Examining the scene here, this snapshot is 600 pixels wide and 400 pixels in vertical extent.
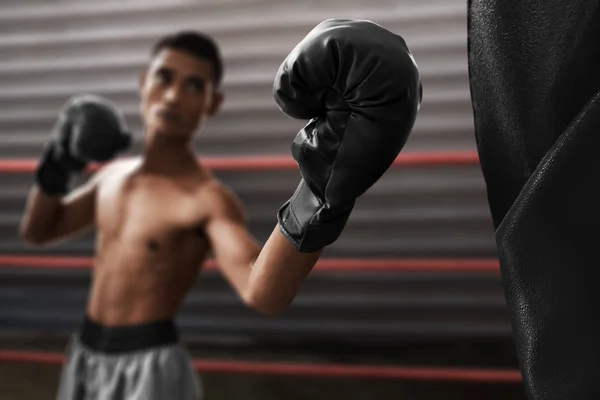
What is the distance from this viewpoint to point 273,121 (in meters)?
2.30

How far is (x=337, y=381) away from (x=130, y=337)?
3.88 ft

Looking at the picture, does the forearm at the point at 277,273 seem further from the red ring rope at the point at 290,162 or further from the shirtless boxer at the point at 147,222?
the red ring rope at the point at 290,162

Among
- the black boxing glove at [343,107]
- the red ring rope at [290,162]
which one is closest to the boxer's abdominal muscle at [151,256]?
the red ring rope at [290,162]

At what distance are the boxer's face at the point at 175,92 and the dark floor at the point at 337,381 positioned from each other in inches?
50.7

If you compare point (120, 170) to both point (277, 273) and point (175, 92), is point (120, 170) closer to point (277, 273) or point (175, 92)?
point (175, 92)

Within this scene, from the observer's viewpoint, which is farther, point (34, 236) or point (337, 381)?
point (337, 381)

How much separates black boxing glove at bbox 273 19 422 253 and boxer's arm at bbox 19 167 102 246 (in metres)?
1.09

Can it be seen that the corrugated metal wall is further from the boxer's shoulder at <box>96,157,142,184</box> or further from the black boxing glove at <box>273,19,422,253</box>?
the black boxing glove at <box>273,19,422,253</box>

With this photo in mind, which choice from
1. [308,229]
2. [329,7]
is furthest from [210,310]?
[308,229]

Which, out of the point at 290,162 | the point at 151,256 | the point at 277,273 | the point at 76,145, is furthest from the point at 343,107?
the point at 290,162

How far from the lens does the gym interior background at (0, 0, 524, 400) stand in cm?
218

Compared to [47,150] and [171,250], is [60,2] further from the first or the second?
[171,250]

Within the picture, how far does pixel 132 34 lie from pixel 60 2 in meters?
0.35

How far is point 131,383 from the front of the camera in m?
1.30
